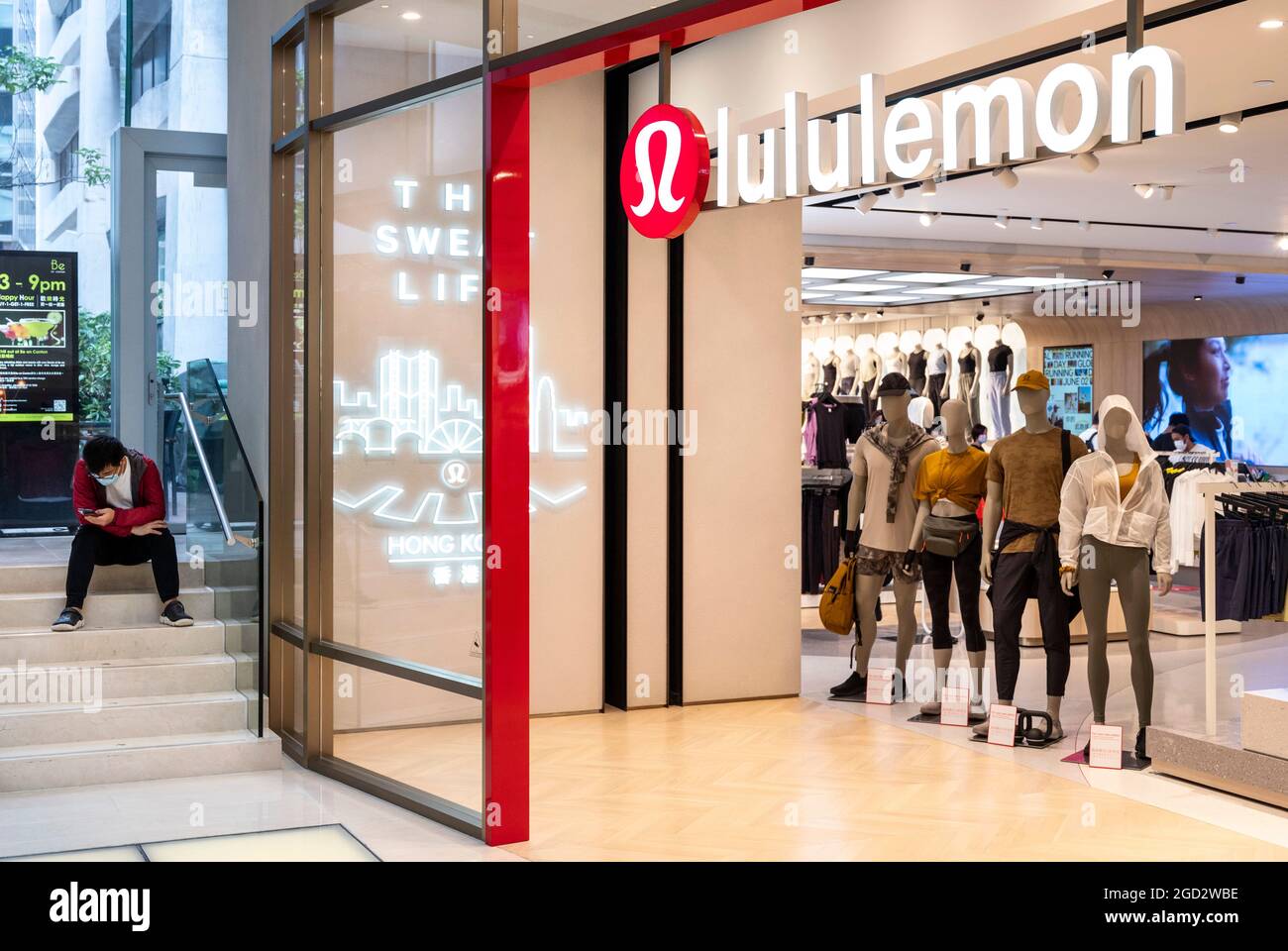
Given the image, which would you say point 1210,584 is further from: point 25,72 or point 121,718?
point 25,72

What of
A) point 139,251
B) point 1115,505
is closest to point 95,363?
point 139,251

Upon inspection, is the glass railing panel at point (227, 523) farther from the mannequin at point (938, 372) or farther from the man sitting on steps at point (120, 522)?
the mannequin at point (938, 372)

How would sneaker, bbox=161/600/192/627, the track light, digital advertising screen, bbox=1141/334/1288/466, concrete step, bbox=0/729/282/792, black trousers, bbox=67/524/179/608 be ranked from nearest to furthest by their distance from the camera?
concrete step, bbox=0/729/282/792 → black trousers, bbox=67/524/179/608 → sneaker, bbox=161/600/192/627 → the track light → digital advertising screen, bbox=1141/334/1288/466

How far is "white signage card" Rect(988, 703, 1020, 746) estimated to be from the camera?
19.5ft

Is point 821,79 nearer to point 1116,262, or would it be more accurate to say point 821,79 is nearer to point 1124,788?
point 1124,788

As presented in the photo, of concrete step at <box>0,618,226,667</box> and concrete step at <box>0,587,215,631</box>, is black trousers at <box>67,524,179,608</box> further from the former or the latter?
concrete step at <box>0,618,226,667</box>

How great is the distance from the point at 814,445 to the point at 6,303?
221 inches

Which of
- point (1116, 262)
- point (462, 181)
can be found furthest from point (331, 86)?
point (1116, 262)

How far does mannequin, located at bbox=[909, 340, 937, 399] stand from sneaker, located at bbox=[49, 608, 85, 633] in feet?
33.5

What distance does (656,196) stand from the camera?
3.93m

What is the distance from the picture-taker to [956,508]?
635 cm

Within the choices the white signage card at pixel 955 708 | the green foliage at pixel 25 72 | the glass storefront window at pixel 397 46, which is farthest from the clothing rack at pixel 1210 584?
the green foliage at pixel 25 72

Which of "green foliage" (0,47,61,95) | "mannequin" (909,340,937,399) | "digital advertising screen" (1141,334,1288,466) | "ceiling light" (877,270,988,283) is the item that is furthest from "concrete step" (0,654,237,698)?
"digital advertising screen" (1141,334,1288,466)
